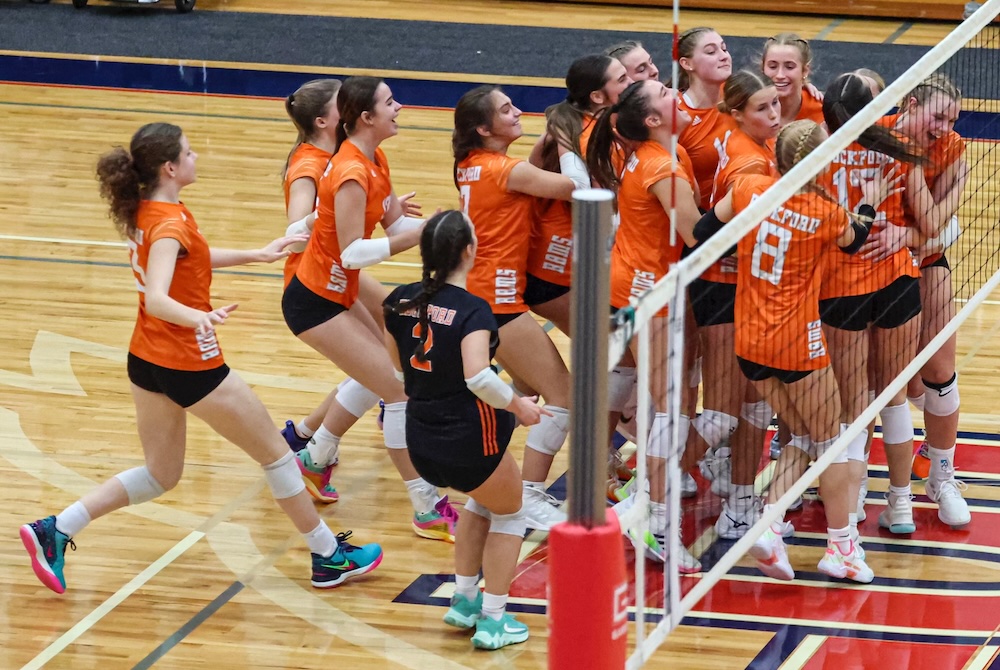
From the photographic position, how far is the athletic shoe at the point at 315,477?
6.15 m

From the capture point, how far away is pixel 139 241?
5098mm

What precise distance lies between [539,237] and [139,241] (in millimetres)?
1647

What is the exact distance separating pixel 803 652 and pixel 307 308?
243cm

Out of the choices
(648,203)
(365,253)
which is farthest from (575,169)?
(365,253)

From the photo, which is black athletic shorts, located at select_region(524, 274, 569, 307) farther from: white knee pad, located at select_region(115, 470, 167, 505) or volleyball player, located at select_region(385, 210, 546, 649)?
white knee pad, located at select_region(115, 470, 167, 505)

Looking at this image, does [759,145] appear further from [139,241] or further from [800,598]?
[139,241]

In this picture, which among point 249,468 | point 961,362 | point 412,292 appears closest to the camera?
point 412,292

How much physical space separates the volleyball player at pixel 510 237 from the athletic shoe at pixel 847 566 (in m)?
1.10

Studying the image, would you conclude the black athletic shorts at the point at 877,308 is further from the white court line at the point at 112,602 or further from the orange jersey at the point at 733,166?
the white court line at the point at 112,602

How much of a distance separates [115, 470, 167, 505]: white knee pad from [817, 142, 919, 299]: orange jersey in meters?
2.71

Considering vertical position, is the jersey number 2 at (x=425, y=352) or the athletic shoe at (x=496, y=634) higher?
the jersey number 2 at (x=425, y=352)

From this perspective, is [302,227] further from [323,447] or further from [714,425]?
[714,425]

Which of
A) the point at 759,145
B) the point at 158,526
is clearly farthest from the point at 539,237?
the point at 158,526

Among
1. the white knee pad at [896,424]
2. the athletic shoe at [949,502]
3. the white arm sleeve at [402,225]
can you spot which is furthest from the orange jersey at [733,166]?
the athletic shoe at [949,502]
